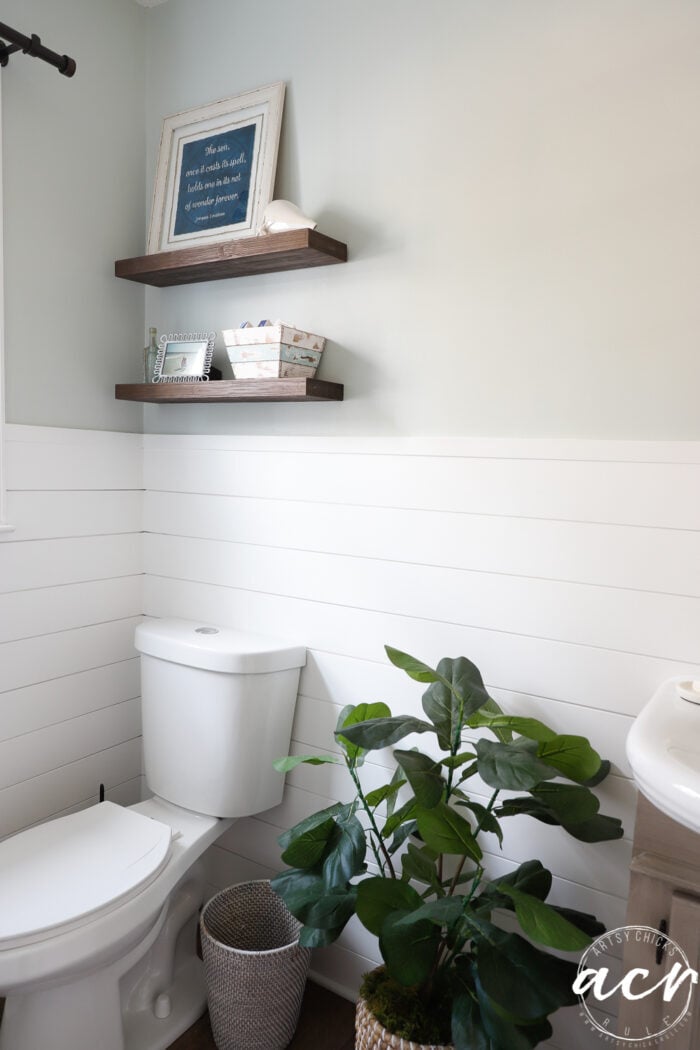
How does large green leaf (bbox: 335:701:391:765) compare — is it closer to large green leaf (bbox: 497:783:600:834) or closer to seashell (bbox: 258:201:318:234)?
large green leaf (bbox: 497:783:600:834)

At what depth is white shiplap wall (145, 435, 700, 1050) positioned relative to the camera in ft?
4.49

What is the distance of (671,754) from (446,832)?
0.45 meters

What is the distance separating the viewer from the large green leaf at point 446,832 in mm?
1263

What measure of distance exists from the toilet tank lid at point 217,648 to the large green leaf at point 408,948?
613 millimetres

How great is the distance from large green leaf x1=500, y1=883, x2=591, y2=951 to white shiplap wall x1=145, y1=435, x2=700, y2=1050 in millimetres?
326

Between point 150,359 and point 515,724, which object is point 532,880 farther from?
point 150,359

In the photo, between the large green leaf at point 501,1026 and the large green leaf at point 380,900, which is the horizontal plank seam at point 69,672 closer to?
the large green leaf at point 380,900

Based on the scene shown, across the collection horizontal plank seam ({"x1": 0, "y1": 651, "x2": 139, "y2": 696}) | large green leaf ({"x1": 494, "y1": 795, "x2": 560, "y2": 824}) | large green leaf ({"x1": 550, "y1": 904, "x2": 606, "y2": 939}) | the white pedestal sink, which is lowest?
large green leaf ({"x1": 550, "y1": 904, "x2": 606, "y2": 939})

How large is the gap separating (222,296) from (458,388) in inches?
28.2

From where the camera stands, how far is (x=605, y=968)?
1.39 metres

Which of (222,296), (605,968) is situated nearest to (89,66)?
(222,296)

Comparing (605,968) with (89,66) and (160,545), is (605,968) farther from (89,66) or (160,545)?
(89,66)

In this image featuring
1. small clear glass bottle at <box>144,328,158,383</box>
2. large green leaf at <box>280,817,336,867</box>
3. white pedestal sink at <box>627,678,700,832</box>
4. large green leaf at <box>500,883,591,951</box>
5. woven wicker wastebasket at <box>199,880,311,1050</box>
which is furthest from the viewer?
small clear glass bottle at <box>144,328,158,383</box>

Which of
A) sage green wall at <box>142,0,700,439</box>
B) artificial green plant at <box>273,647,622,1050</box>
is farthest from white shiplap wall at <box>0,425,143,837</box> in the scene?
artificial green plant at <box>273,647,622,1050</box>
